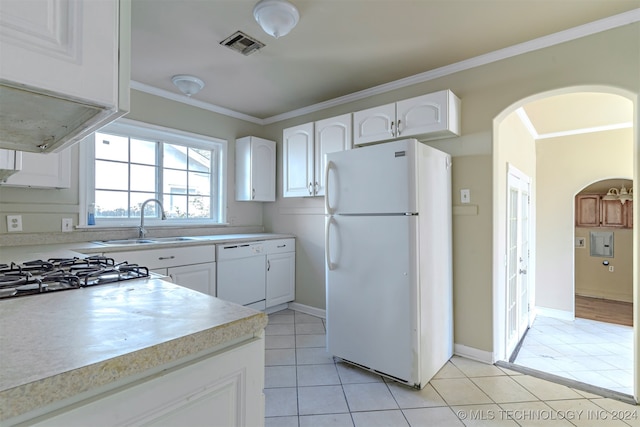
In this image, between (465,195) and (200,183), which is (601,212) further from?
(200,183)

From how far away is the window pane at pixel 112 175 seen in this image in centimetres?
275

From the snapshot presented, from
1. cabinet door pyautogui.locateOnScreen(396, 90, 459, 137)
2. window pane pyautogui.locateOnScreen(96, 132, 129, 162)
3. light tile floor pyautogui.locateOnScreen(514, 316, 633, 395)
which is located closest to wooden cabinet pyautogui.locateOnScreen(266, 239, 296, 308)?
window pane pyautogui.locateOnScreen(96, 132, 129, 162)

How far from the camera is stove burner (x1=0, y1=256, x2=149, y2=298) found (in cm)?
94

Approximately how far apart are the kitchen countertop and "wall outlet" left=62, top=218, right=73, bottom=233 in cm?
198

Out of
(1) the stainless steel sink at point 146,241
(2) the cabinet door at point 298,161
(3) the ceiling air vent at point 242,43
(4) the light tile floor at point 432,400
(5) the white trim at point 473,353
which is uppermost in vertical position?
(3) the ceiling air vent at point 242,43

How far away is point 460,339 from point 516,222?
4.77 ft

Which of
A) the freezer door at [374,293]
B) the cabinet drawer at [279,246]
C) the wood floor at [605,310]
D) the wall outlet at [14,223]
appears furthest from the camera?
the wood floor at [605,310]

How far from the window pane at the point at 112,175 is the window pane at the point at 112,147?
0.20 feet

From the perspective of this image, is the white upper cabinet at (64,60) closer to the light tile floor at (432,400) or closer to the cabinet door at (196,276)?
the light tile floor at (432,400)

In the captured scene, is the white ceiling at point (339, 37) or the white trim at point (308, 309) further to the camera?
the white trim at point (308, 309)

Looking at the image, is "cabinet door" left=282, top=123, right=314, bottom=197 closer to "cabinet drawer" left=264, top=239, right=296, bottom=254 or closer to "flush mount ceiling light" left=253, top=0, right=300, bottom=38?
"cabinet drawer" left=264, top=239, right=296, bottom=254

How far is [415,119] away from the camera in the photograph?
8.12 feet

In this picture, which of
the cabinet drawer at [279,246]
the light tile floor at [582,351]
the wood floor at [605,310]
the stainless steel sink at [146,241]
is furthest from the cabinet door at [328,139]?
the wood floor at [605,310]

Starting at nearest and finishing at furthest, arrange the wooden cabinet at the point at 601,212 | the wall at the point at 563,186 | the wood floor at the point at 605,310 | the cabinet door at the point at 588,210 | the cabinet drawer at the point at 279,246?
the cabinet drawer at the point at 279,246
the wall at the point at 563,186
the wood floor at the point at 605,310
the wooden cabinet at the point at 601,212
the cabinet door at the point at 588,210
